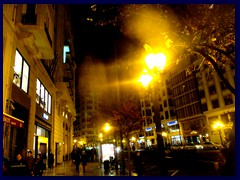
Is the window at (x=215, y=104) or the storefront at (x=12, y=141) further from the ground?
the window at (x=215, y=104)

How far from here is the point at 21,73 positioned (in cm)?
1294

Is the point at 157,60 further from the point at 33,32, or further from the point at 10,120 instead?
the point at 33,32

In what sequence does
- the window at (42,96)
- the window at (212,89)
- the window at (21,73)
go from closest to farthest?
the window at (21,73) < the window at (42,96) < the window at (212,89)

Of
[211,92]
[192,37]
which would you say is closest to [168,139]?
[211,92]

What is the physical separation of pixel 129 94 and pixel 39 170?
721 inches

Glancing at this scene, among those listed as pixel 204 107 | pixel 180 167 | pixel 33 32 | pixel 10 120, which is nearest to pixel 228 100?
pixel 204 107

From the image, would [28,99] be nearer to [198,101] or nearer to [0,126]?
[0,126]

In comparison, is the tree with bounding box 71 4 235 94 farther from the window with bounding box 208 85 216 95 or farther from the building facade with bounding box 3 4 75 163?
the window with bounding box 208 85 216 95

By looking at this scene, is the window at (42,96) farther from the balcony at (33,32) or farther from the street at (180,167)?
the street at (180,167)

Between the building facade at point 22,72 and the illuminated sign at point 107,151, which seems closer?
the building facade at point 22,72

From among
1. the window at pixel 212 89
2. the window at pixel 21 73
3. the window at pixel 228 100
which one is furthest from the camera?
the window at pixel 212 89

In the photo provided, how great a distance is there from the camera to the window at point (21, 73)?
12.0 meters

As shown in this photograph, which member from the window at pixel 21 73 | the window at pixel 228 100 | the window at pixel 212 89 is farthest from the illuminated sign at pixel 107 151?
the window at pixel 212 89

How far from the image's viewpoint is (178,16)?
729 cm
